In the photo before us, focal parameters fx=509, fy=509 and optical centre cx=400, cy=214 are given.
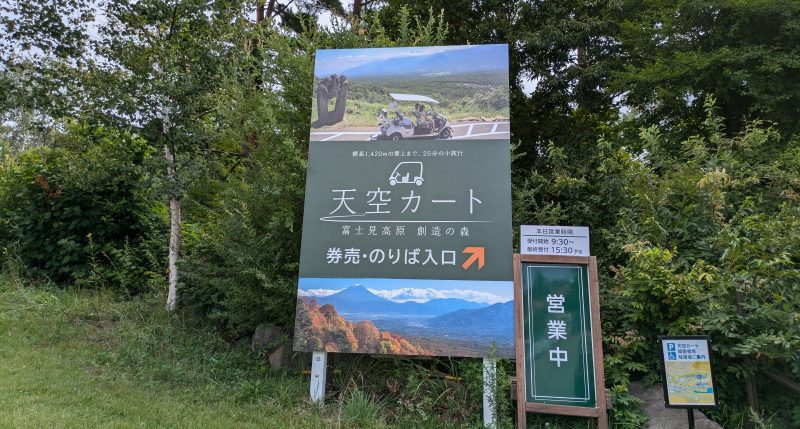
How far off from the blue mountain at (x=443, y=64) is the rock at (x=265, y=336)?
3215mm

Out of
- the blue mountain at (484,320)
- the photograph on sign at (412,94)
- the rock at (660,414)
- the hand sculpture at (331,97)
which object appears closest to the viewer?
the rock at (660,414)

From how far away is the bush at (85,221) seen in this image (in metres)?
8.66

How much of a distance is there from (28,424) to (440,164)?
4191 mm

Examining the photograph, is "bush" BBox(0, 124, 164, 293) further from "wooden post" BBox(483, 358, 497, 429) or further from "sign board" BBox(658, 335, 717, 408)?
"sign board" BBox(658, 335, 717, 408)

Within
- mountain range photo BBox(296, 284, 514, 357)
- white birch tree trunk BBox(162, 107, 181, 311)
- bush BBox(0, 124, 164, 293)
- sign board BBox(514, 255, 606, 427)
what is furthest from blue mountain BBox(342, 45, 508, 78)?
bush BBox(0, 124, 164, 293)

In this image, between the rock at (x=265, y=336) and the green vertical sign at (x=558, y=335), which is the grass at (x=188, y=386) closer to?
the rock at (x=265, y=336)

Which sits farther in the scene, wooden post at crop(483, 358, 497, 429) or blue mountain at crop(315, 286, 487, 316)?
blue mountain at crop(315, 286, 487, 316)

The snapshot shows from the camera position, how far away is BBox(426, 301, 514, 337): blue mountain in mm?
4723

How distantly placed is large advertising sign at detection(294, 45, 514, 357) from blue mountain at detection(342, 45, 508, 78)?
11 mm

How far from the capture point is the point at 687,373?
391 centimetres

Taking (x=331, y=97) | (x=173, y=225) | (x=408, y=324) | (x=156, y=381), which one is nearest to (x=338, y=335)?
(x=408, y=324)

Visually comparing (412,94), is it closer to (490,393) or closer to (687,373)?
(490,393)

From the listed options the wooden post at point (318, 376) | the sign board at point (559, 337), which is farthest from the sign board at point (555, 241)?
the wooden post at point (318, 376)

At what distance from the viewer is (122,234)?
9.56 metres
